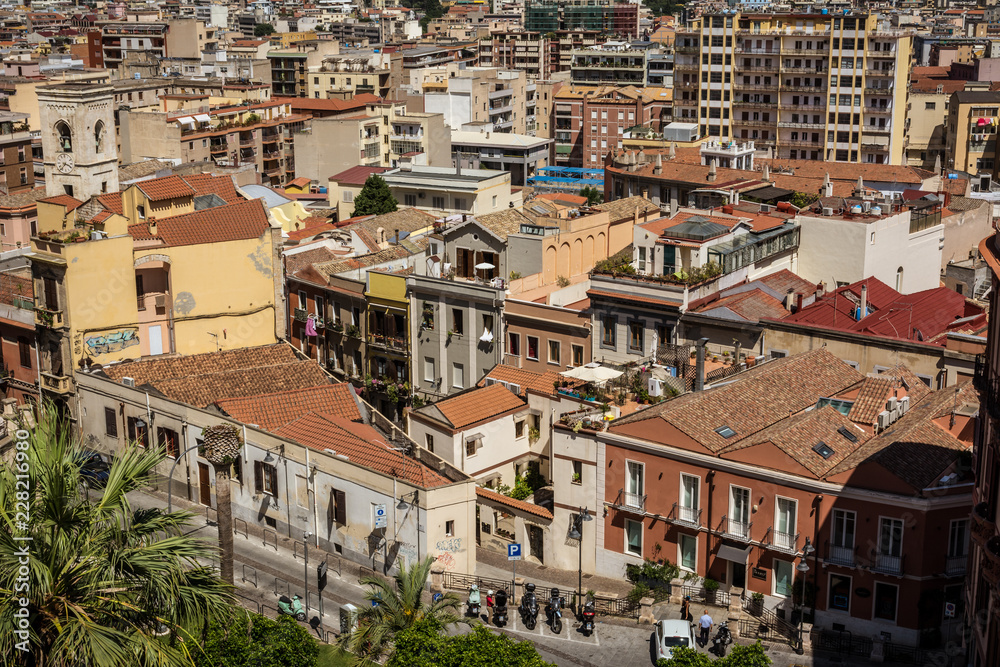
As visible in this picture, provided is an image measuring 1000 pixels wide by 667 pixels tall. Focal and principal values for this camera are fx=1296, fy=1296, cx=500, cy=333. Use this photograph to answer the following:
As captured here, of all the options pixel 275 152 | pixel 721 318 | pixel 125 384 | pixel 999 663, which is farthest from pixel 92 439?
pixel 275 152

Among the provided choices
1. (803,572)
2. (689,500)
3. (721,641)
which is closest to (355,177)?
(689,500)

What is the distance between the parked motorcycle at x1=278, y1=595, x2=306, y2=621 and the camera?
5069 cm

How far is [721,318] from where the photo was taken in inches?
2589

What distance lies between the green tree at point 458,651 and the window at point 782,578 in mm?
15435

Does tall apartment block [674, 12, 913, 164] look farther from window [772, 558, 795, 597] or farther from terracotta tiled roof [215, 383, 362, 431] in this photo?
window [772, 558, 795, 597]

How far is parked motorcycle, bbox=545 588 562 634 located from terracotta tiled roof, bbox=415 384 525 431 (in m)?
12.9

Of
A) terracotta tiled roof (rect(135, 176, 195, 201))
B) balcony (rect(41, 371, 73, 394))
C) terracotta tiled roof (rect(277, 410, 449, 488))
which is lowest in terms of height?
balcony (rect(41, 371, 73, 394))

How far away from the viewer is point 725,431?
5316 centimetres

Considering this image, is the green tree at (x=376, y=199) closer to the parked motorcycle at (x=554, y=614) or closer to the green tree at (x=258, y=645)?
the parked motorcycle at (x=554, y=614)

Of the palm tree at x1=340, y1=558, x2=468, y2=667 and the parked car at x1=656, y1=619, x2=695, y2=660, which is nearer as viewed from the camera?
the palm tree at x1=340, y1=558, x2=468, y2=667

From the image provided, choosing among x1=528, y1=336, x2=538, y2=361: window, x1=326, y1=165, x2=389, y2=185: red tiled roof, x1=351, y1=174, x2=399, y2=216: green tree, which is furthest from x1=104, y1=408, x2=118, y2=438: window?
x1=326, y1=165, x2=389, y2=185: red tiled roof

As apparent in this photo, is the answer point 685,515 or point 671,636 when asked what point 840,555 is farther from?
point 671,636

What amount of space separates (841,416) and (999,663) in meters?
21.4
